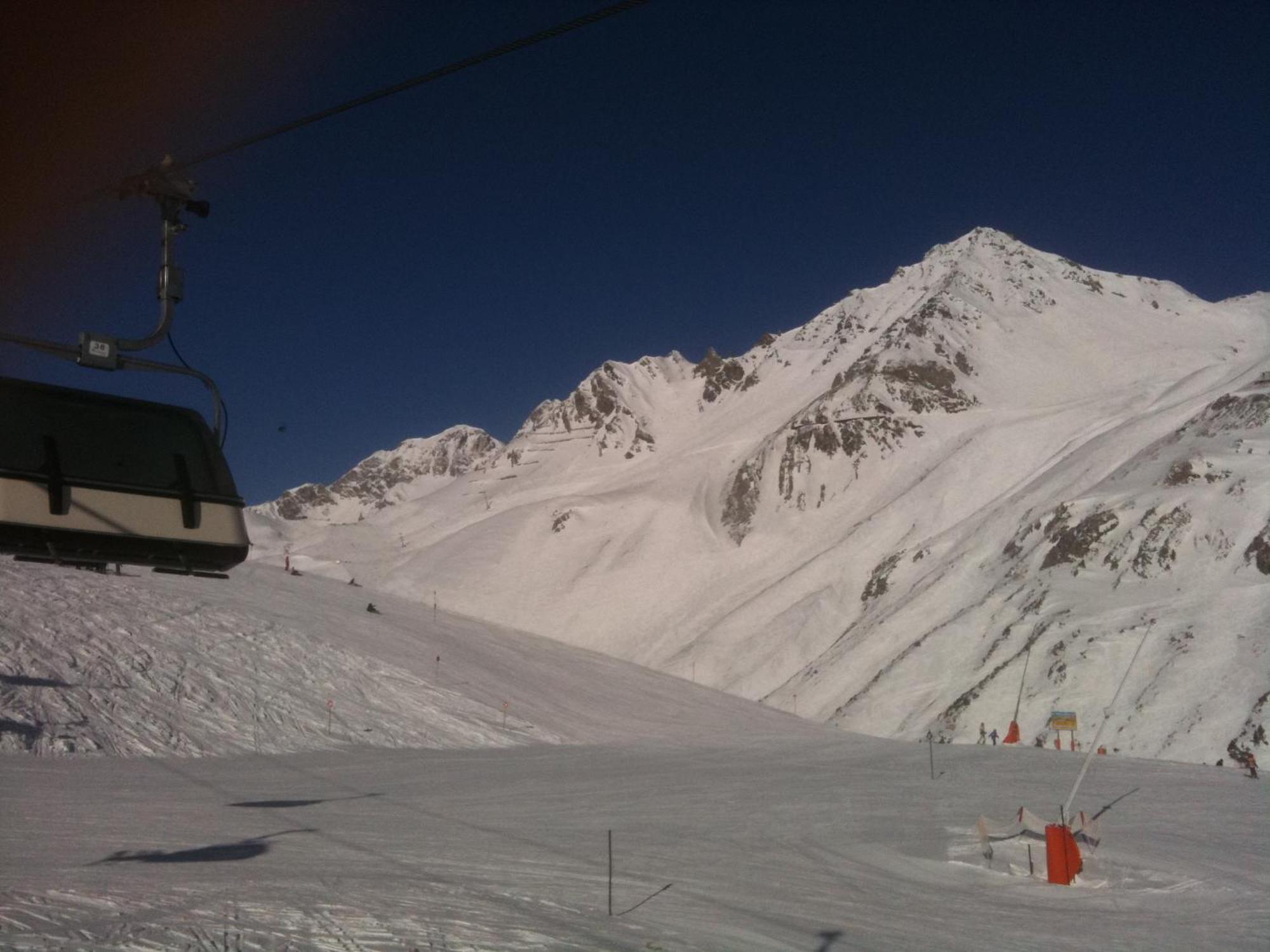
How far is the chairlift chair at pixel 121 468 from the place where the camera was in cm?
537

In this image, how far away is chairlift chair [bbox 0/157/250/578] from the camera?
537 centimetres

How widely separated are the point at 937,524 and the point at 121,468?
95.6 m

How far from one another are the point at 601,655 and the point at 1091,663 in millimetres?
26413

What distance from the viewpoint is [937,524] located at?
9575 centimetres

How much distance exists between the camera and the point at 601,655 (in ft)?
195

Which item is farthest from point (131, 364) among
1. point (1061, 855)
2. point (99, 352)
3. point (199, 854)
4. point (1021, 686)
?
point (1021, 686)

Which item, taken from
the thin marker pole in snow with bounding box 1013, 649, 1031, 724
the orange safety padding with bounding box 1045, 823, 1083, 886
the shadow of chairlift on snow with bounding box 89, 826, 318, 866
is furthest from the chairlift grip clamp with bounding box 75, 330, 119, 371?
the thin marker pole in snow with bounding box 1013, 649, 1031, 724

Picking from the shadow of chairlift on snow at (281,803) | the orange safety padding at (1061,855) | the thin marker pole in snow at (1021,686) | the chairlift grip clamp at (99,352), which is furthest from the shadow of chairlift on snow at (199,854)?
the thin marker pole in snow at (1021,686)

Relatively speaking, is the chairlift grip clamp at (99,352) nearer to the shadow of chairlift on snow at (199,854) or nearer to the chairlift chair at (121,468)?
the chairlift chair at (121,468)

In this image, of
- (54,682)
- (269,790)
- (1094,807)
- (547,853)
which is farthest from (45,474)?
(54,682)

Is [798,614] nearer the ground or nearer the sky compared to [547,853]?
nearer the sky

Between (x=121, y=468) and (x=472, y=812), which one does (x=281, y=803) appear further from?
(x=121, y=468)

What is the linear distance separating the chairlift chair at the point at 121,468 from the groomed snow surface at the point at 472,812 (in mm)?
4329

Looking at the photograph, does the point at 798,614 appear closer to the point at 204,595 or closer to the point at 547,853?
the point at 204,595
